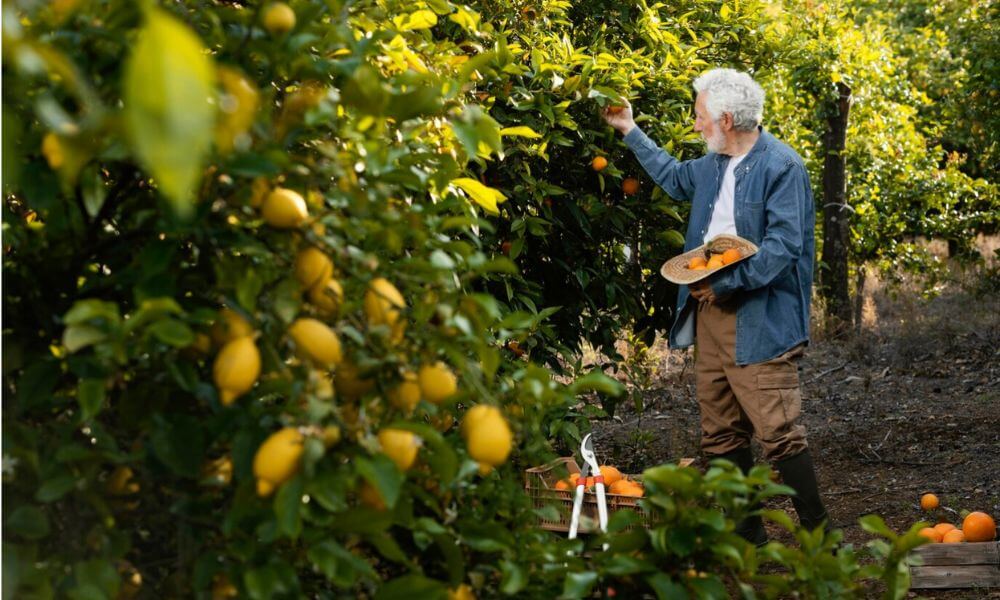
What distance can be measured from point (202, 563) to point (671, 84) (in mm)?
3004

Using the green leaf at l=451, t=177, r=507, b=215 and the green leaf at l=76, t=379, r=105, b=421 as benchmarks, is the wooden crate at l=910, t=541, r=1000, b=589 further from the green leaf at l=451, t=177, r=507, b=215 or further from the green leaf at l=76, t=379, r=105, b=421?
the green leaf at l=76, t=379, r=105, b=421

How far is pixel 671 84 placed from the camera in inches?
155

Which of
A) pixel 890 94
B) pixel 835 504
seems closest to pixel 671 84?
pixel 835 504

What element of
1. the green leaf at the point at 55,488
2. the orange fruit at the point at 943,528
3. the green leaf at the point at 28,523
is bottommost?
the orange fruit at the point at 943,528

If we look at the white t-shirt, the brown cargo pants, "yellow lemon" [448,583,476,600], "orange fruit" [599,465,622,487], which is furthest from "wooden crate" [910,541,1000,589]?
"yellow lemon" [448,583,476,600]

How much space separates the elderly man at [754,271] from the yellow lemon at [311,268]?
2.21 meters

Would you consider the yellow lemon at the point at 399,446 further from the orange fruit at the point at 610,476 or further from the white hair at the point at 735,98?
the white hair at the point at 735,98

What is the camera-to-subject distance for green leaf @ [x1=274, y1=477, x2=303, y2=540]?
1178mm

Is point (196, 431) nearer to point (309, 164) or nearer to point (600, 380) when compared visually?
point (309, 164)

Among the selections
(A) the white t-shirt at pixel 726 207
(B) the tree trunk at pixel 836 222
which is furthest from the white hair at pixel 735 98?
(B) the tree trunk at pixel 836 222

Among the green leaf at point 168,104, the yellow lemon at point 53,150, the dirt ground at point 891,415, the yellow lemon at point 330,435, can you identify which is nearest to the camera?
the green leaf at point 168,104

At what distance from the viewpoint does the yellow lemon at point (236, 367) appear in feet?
4.02

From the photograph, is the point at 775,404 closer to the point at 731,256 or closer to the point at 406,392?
the point at 731,256

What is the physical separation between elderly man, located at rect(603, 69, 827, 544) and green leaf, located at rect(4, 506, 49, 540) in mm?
2439
